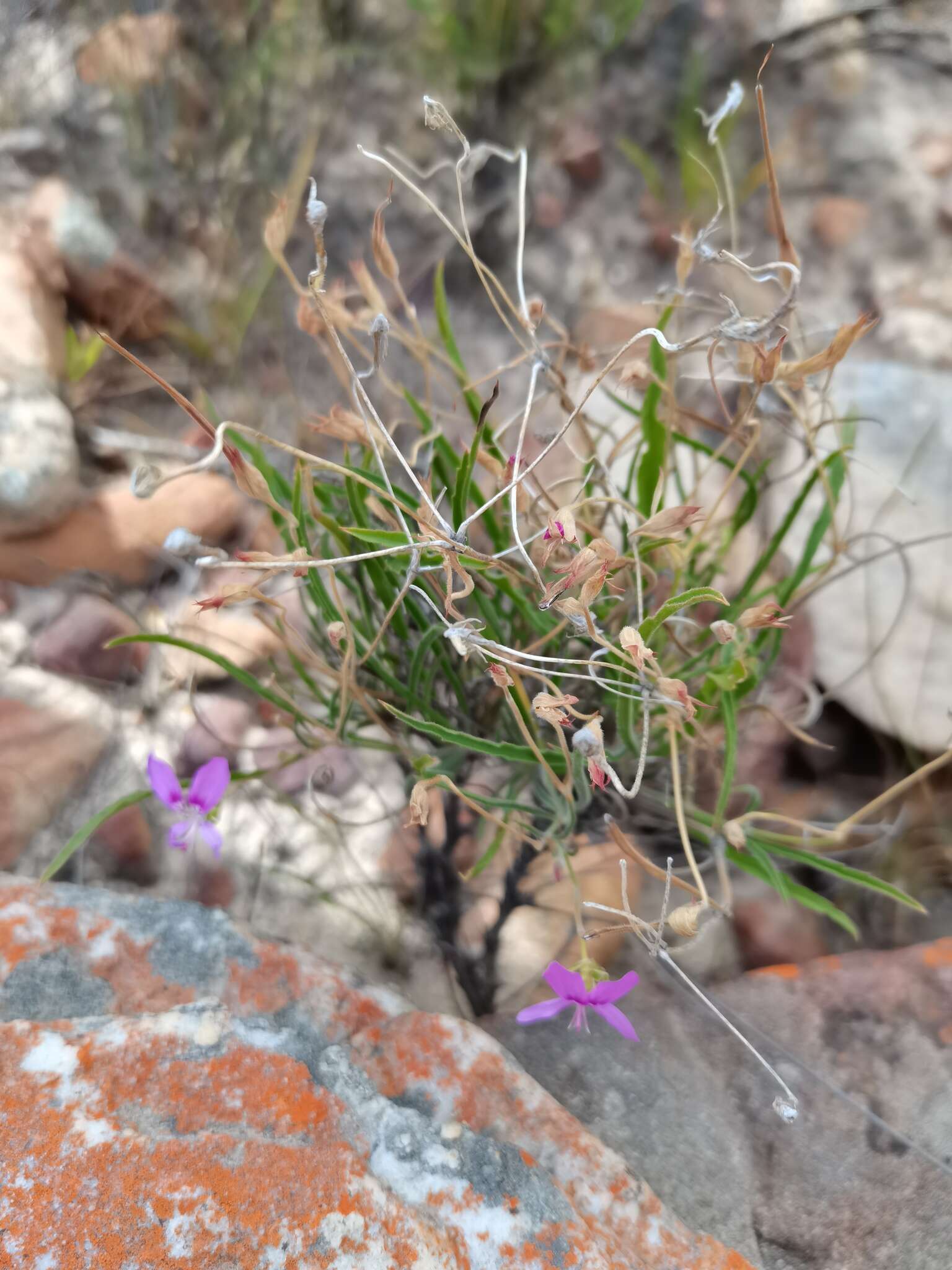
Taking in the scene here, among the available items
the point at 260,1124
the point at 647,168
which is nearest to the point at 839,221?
the point at 647,168

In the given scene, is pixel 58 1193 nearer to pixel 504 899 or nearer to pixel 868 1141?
pixel 504 899

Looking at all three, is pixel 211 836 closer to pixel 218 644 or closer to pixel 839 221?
pixel 218 644

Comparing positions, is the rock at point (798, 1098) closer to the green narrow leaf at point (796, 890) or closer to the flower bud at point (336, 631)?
the green narrow leaf at point (796, 890)

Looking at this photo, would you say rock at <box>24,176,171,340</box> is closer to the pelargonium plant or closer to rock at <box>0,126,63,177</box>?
rock at <box>0,126,63,177</box>

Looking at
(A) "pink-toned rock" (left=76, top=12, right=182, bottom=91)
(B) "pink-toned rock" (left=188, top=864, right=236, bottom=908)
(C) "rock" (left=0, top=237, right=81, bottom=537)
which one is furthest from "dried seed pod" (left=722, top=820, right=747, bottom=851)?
(A) "pink-toned rock" (left=76, top=12, right=182, bottom=91)

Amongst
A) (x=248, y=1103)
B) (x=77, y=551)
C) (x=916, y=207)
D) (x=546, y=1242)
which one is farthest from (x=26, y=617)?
(x=916, y=207)

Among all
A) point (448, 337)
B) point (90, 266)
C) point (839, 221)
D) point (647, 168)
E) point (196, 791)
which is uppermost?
point (647, 168)
